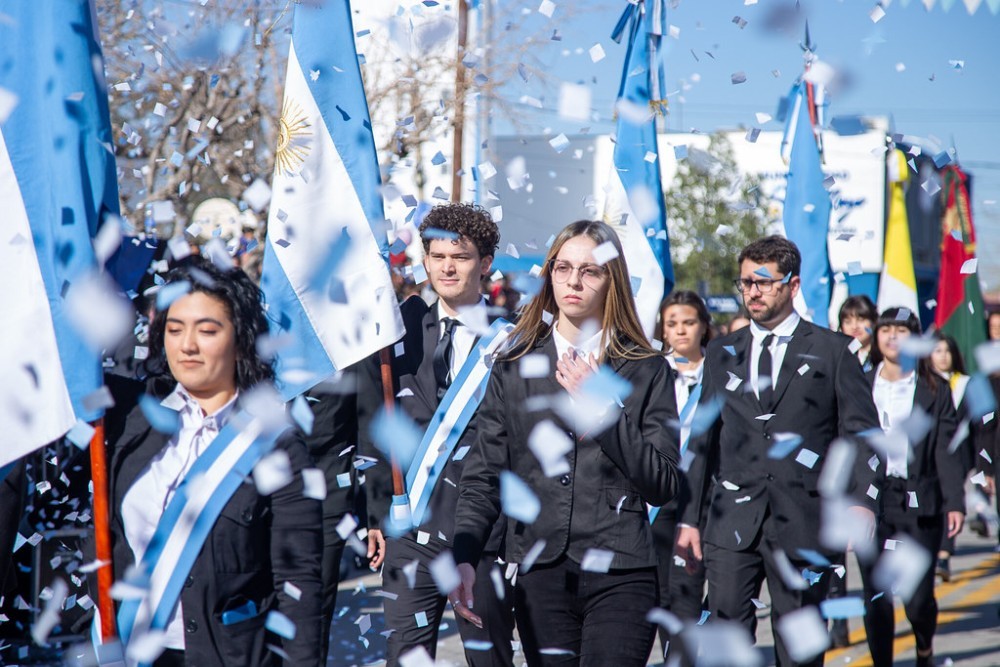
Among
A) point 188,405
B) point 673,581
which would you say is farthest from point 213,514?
point 673,581

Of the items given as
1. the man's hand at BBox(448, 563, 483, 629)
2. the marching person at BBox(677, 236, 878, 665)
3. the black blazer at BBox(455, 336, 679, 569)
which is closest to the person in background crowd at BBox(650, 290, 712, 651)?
the marching person at BBox(677, 236, 878, 665)

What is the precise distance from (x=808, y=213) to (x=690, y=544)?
4.53 meters

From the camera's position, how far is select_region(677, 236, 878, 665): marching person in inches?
209

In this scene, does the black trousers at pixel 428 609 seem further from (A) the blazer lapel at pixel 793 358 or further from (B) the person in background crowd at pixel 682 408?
(A) the blazer lapel at pixel 793 358

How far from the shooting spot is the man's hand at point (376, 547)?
526 cm

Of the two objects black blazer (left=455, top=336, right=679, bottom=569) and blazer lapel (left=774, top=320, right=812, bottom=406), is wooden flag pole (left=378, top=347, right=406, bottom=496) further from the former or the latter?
blazer lapel (left=774, top=320, right=812, bottom=406)

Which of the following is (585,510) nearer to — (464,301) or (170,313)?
(170,313)

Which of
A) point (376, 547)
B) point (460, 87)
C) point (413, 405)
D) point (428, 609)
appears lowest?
point (428, 609)

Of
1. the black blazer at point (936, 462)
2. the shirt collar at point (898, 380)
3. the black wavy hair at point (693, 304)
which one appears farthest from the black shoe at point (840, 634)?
the black wavy hair at point (693, 304)

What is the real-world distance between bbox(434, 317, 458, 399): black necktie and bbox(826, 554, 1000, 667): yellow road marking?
3385 mm

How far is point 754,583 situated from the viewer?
5383 mm

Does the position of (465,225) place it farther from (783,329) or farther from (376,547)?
(783,329)

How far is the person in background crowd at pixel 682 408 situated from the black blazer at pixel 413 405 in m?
1.05

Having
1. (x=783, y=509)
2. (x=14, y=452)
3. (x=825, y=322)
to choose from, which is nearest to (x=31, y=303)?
(x=14, y=452)
